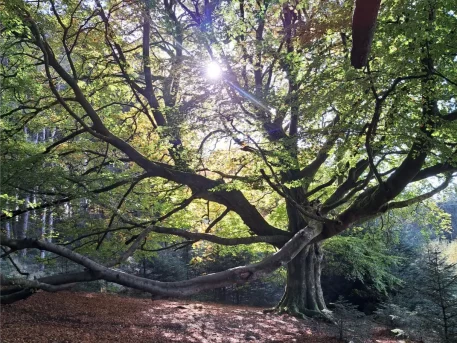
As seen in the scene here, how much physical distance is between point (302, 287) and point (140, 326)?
14.2ft

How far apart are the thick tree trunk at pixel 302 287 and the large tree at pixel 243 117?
35 mm

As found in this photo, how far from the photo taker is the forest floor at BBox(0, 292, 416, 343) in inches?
229

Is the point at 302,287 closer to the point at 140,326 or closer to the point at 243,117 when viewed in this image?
the point at 140,326

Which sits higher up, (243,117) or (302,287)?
(243,117)

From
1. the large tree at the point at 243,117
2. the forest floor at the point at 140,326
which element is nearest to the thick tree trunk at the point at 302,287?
the large tree at the point at 243,117

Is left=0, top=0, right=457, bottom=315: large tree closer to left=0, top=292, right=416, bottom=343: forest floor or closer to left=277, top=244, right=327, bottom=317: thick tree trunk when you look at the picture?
left=277, top=244, right=327, bottom=317: thick tree trunk

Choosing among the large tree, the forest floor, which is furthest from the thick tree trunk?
the forest floor

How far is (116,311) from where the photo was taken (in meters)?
8.64

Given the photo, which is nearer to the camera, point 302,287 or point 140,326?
point 140,326

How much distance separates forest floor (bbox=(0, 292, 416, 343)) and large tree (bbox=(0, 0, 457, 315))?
94 cm

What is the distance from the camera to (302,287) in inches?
366

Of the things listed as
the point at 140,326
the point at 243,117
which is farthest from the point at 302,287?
the point at 243,117

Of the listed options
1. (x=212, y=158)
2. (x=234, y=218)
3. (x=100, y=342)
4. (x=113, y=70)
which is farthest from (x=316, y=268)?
(x=113, y=70)

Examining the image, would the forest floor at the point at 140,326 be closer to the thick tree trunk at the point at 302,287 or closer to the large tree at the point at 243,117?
the thick tree trunk at the point at 302,287
